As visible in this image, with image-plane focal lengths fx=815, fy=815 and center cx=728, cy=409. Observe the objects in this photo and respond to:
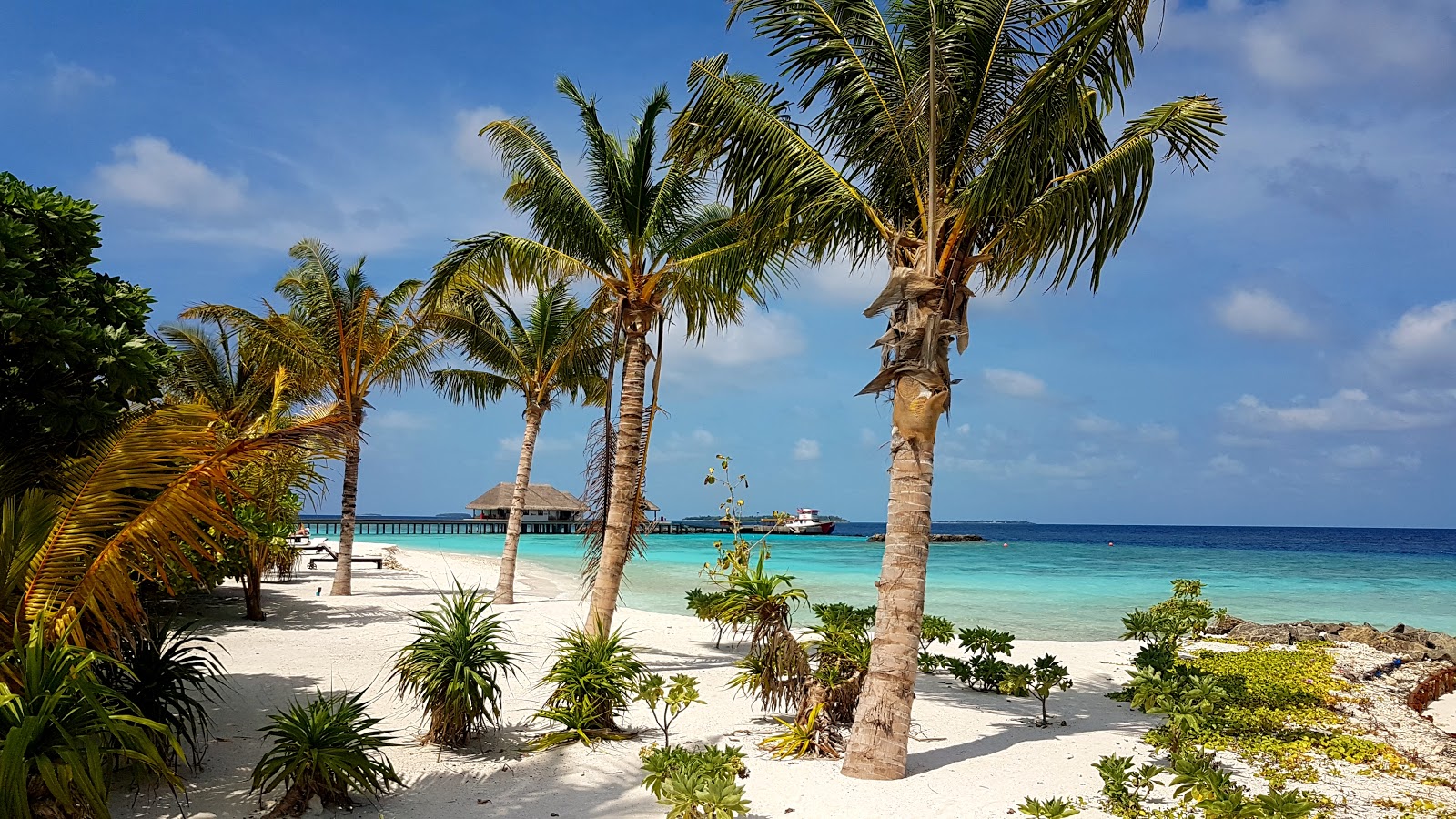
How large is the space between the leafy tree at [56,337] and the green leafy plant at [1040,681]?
7905mm

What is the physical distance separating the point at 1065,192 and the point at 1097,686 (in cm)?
Answer: 641

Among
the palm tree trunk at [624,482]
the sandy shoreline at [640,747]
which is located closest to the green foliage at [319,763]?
the sandy shoreline at [640,747]

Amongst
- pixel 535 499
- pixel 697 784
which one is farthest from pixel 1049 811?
pixel 535 499

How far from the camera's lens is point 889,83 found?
679 cm

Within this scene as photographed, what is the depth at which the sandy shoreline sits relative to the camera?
5.39m

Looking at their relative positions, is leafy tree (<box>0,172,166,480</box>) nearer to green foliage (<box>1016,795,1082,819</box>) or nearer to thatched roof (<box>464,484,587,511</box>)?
green foliage (<box>1016,795,1082,819</box>)

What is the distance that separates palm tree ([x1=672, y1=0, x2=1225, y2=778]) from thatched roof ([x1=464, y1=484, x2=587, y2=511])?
144 ft

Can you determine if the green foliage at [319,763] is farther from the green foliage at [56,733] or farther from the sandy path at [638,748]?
the green foliage at [56,733]

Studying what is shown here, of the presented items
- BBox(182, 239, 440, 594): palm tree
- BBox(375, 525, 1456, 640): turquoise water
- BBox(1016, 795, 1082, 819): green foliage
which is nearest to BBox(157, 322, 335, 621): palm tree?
BBox(182, 239, 440, 594): palm tree

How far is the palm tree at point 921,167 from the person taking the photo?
19.3ft

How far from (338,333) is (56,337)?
37.2ft

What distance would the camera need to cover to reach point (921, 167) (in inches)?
254

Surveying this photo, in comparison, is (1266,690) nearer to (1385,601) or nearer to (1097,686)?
(1097,686)

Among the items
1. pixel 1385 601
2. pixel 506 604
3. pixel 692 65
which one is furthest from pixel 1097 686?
pixel 1385 601
